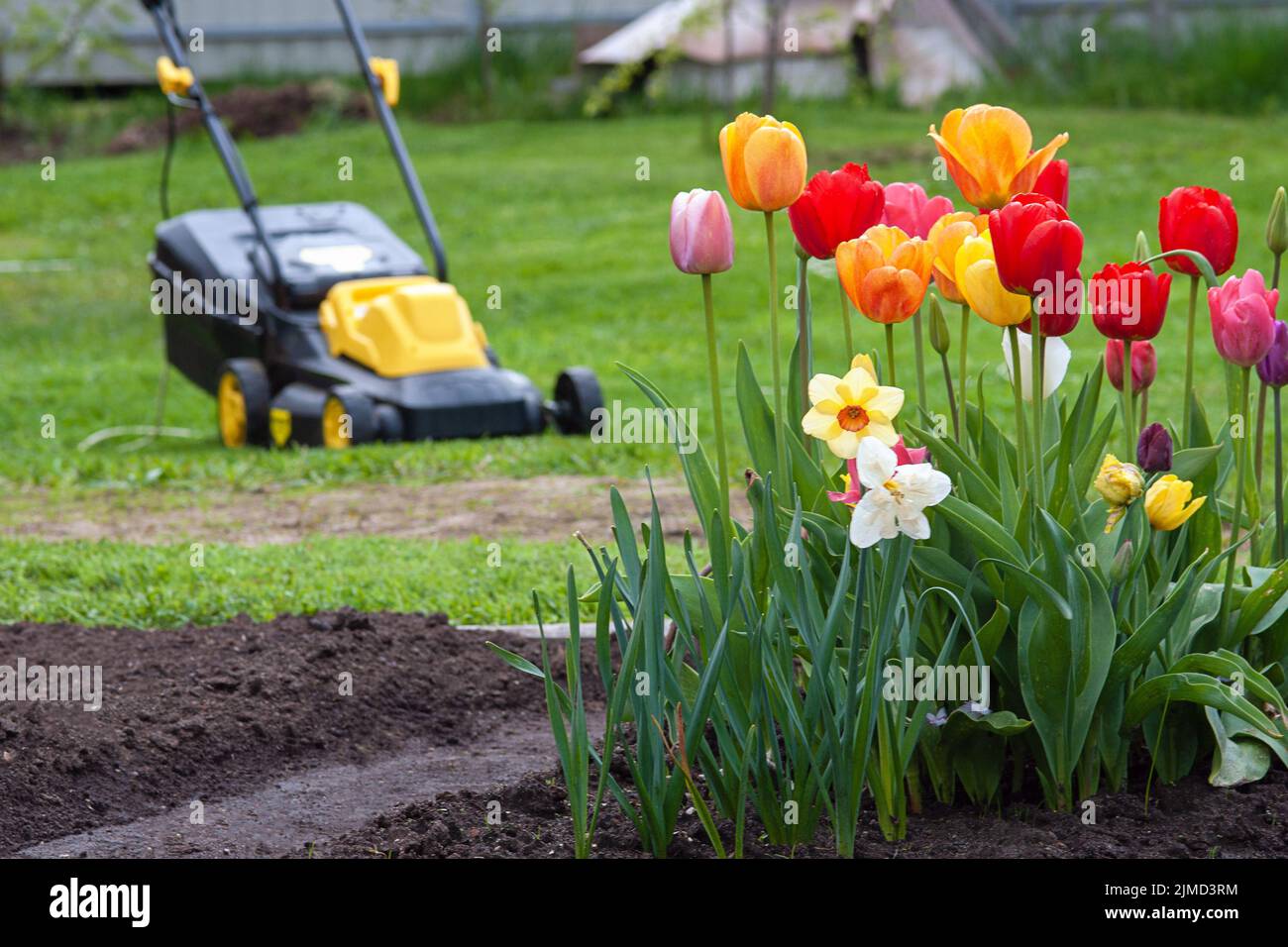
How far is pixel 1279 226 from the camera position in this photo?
2486 mm

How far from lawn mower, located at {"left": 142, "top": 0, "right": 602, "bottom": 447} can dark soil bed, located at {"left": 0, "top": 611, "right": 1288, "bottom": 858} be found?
2.62 metres

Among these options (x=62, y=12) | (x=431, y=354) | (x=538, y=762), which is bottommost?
(x=538, y=762)

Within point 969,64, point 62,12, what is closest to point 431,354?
point 969,64

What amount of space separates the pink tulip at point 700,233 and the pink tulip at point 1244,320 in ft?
2.23

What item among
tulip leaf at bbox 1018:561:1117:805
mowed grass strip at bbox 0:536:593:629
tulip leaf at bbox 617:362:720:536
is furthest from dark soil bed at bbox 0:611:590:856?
tulip leaf at bbox 1018:561:1117:805

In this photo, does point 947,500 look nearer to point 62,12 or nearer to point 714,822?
point 714,822

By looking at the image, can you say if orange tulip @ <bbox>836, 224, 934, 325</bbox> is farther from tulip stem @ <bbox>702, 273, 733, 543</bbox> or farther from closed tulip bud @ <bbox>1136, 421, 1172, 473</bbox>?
closed tulip bud @ <bbox>1136, 421, 1172, 473</bbox>

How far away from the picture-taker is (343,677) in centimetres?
332

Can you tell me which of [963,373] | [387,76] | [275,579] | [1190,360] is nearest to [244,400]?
[387,76]

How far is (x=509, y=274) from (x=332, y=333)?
396 cm

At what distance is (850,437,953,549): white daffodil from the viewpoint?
6.31 feet

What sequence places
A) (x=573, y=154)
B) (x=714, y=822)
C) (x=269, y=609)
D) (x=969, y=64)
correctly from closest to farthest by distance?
(x=714, y=822)
(x=269, y=609)
(x=573, y=154)
(x=969, y=64)

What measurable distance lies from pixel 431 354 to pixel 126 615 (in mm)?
2414

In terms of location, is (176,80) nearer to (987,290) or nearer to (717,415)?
(717,415)
